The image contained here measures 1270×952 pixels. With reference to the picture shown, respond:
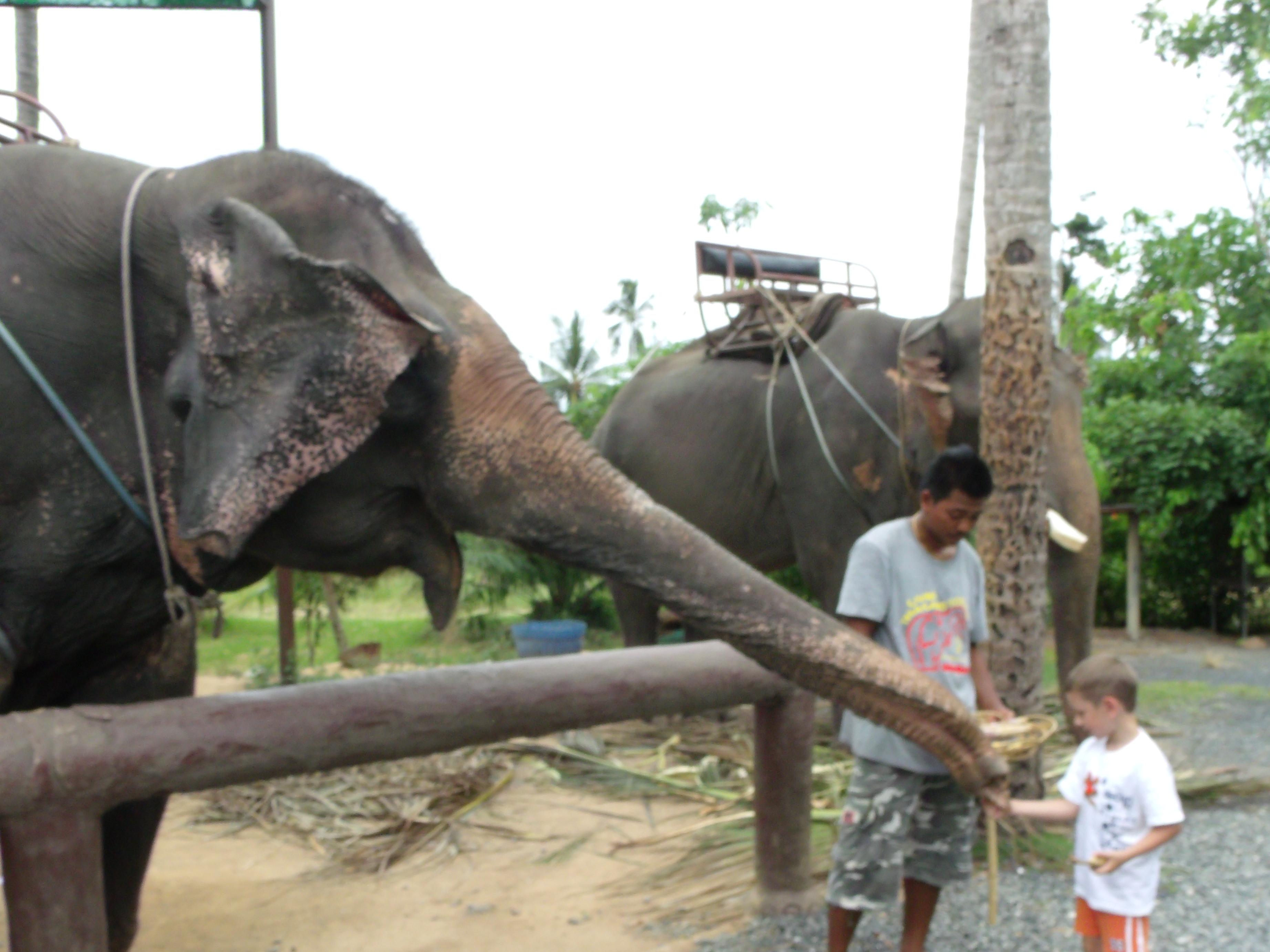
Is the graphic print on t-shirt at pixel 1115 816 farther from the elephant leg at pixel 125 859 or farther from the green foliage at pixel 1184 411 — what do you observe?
the green foliage at pixel 1184 411

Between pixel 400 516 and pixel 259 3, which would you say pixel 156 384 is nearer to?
pixel 400 516

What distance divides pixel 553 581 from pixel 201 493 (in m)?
9.47

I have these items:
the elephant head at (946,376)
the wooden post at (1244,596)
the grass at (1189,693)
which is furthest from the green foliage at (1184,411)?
the elephant head at (946,376)

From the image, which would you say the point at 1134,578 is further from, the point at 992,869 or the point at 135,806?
the point at 135,806

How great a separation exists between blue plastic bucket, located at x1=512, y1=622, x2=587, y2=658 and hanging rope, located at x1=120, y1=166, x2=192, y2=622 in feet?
23.0

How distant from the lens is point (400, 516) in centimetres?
177

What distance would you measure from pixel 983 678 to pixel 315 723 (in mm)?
2031

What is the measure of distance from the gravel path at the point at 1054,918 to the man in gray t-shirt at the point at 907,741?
340 mm

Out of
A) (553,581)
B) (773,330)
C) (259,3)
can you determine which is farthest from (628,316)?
(259,3)

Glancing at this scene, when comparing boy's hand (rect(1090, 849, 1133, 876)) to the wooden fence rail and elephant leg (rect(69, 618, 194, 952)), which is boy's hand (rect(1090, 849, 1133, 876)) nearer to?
the wooden fence rail

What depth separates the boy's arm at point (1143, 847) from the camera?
2.68 m

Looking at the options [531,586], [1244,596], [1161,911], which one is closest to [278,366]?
[1161,911]

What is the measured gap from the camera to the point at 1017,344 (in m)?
4.18

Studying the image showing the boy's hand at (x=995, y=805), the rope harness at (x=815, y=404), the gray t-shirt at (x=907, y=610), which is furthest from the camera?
the rope harness at (x=815, y=404)
